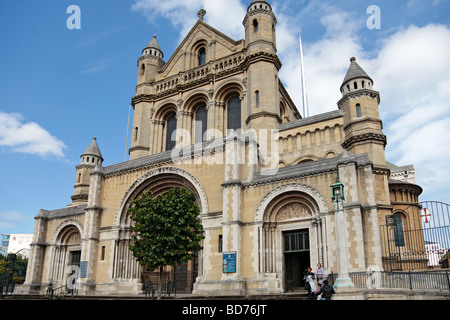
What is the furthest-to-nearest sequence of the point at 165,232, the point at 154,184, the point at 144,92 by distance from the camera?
the point at 144,92 → the point at 154,184 → the point at 165,232

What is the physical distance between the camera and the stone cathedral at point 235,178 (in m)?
21.6

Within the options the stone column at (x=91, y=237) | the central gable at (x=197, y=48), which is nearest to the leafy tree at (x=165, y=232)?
the stone column at (x=91, y=237)

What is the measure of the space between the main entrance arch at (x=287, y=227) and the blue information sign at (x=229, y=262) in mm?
1651

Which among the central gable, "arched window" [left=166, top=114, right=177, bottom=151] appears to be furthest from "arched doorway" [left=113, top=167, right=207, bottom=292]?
the central gable

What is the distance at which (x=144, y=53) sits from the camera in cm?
4150

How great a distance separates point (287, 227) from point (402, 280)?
768 cm

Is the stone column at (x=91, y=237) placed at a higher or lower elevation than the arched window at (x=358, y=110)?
lower

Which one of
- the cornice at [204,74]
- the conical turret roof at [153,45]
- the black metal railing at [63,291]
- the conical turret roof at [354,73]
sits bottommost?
the black metal railing at [63,291]

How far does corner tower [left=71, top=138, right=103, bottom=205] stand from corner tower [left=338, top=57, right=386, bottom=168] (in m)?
26.0

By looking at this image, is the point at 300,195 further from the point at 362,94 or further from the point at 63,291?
the point at 63,291

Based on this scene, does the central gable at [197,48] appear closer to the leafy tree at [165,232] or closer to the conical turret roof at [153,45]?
the conical turret roof at [153,45]

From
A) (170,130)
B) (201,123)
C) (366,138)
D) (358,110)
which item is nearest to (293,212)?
(366,138)

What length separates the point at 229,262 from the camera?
72.5 ft
